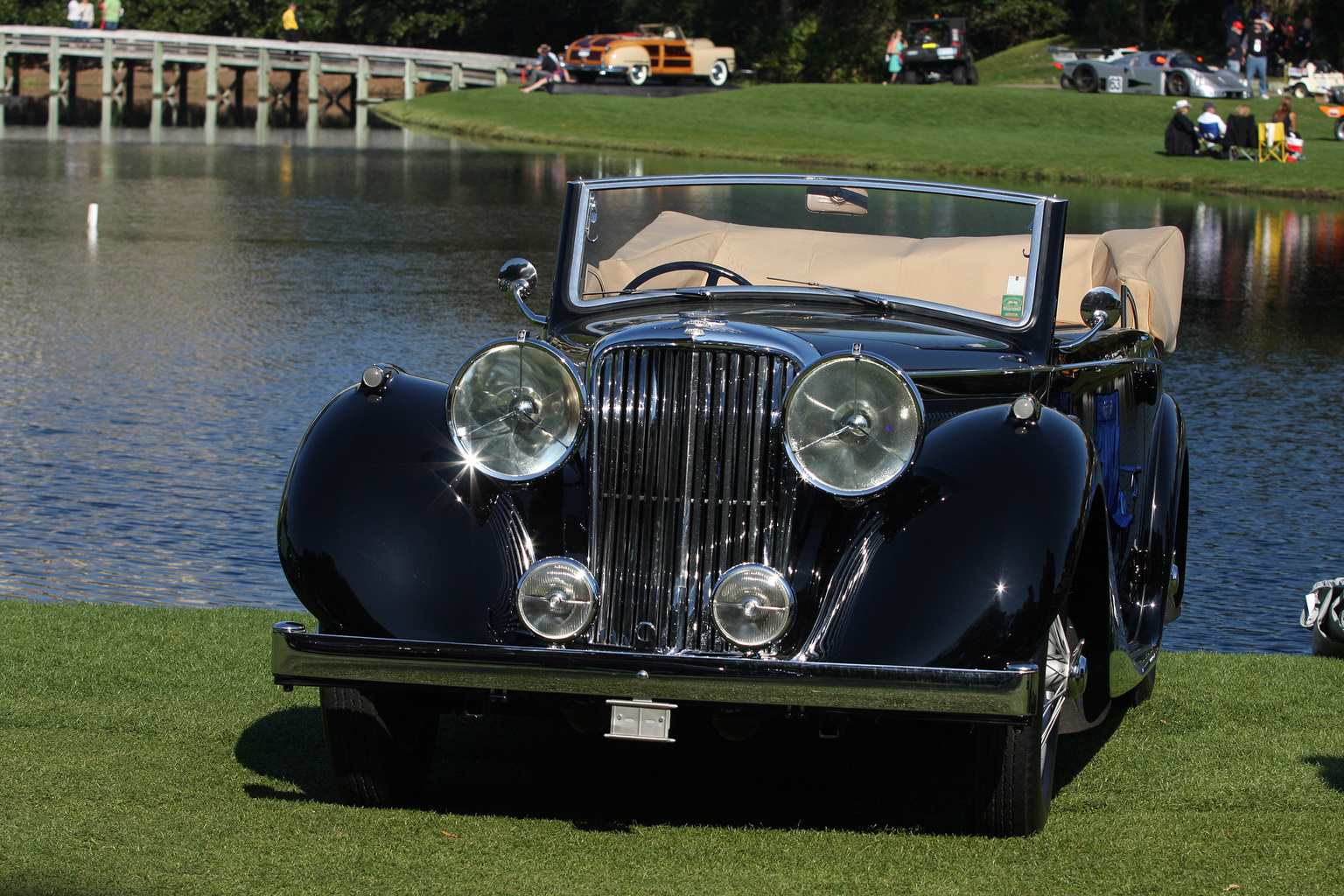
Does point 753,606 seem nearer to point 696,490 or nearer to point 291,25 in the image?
point 696,490

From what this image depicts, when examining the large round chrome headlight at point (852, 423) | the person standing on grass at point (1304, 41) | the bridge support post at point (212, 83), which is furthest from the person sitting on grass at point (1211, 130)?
the large round chrome headlight at point (852, 423)

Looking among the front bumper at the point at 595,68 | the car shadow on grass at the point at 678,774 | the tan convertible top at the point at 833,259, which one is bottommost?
the car shadow on grass at the point at 678,774

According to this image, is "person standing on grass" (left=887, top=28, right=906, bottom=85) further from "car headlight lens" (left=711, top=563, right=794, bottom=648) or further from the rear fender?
"car headlight lens" (left=711, top=563, right=794, bottom=648)

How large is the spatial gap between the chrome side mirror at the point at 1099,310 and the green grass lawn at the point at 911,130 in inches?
1065

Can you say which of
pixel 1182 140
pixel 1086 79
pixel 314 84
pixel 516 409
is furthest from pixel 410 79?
pixel 516 409

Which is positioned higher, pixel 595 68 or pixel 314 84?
pixel 595 68

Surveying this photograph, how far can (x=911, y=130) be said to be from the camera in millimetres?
39969

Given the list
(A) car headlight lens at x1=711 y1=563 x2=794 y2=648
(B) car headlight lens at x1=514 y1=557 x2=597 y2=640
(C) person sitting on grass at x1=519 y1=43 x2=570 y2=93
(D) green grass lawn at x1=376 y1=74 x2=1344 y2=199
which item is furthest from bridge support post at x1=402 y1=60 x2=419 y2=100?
(A) car headlight lens at x1=711 y1=563 x2=794 y2=648

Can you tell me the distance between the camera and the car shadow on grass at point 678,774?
14.3 ft

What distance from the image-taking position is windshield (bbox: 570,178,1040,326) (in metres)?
5.24

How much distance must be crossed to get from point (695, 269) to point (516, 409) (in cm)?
145

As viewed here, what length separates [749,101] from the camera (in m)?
44.2

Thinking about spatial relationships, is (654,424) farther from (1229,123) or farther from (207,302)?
(1229,123)

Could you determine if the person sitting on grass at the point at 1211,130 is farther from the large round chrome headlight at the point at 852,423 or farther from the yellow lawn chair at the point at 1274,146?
the large round chrome headlight at the point at 852,423
